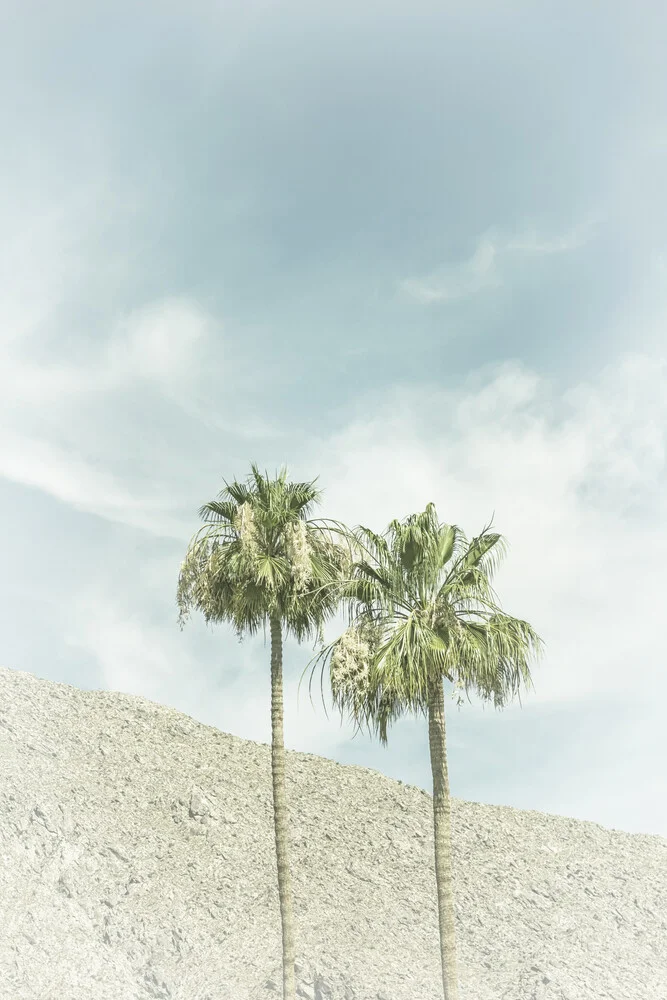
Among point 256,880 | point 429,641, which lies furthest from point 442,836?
point 256,880

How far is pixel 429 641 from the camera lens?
67.3 ft

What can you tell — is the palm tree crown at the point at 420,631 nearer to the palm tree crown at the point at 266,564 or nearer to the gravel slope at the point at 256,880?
the palm tree crown at the point at 266,564

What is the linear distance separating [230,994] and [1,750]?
15.6 m

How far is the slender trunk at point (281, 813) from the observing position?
2233cm

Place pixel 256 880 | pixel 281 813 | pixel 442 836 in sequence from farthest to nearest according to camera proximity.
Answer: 1. pixel 256 880
2. pixel 281 813
3. pixel 442 836

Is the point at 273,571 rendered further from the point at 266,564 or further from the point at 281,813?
the point at 281,813

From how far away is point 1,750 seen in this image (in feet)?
119

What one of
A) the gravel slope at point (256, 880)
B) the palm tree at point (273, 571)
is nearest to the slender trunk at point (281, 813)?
the palm tree at point (273, 571)

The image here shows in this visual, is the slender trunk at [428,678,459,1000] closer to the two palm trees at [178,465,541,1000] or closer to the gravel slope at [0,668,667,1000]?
the two palm trees at [178,465,541,1000]

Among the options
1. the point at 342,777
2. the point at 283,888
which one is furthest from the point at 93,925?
the point at 342,777

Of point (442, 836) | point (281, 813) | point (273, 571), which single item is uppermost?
point (273, 571)

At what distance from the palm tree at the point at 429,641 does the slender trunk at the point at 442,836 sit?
0.02 m

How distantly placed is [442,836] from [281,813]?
5.26 metres

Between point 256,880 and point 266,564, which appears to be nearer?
point 266,564
